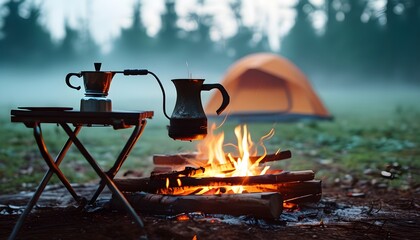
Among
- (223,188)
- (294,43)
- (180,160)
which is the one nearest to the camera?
(223,188)

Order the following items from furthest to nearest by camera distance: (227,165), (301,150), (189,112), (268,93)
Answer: (268,93) → (301,150) → (227,165) → (189,112)

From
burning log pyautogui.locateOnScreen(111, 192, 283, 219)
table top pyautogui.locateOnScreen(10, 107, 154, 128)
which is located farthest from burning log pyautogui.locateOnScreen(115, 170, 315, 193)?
table top pyautogui.locateOnScreen(10, 107, 154, 128)

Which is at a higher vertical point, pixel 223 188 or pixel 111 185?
pixel 111 185

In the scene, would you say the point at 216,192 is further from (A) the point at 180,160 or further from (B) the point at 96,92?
(B) the point at 96,92

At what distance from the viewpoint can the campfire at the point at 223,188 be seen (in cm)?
351

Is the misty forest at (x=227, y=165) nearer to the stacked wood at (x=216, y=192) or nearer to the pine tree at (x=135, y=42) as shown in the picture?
the stacked wood at (x=216, y=192)

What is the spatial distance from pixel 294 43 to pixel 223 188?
136 ft

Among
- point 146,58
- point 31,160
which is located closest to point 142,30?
point 146,58

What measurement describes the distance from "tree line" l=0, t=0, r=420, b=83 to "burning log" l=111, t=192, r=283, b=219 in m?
37.1

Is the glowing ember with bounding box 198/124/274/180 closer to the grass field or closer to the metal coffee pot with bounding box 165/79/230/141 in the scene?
the metal coffee pot with bounding box 165/79/230/141

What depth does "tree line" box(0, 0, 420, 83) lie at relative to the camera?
3931 centimetres

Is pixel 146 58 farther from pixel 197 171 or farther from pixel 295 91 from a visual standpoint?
pixel 197 171

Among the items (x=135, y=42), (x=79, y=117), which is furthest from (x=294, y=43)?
(x=79, y=117)

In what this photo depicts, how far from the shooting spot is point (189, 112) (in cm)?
355
